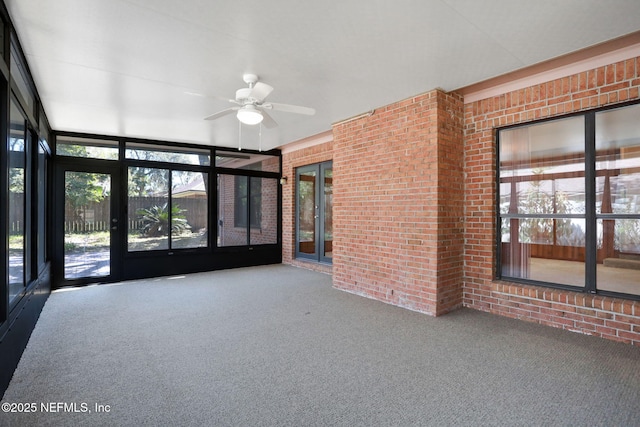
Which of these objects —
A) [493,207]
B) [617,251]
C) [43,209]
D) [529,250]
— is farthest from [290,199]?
[617,251]

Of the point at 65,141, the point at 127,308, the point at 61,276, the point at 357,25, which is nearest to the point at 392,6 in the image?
the point at 357,25

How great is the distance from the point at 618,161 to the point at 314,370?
11.4ft

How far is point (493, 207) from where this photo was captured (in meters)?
3.95

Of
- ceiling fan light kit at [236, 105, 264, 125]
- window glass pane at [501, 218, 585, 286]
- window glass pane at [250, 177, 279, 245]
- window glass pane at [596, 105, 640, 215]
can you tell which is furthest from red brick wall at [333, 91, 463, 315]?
window glass pane at [250, 177, 279, 245]

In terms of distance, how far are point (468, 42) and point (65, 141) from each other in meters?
6.30

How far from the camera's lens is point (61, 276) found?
5.48 metres

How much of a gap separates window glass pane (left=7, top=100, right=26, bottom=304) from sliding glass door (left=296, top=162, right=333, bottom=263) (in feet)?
15.2

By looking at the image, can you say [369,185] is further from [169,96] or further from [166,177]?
[166,177]

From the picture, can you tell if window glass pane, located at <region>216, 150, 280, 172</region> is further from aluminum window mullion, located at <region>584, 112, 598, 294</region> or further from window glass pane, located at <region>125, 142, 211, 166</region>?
aluminum window mullion, located at <region>584, 112, 598, 294</region>

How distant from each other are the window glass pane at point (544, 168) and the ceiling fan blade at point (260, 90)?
2.82 m

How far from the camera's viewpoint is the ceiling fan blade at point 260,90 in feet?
10.3

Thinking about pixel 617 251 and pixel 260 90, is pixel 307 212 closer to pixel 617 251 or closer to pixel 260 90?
pixel 260 90

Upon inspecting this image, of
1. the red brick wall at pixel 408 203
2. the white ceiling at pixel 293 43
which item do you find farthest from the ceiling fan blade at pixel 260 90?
the red brick wall at pixel 408 203

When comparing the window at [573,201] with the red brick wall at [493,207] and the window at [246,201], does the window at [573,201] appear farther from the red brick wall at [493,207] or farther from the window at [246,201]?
the window at [246,201]
